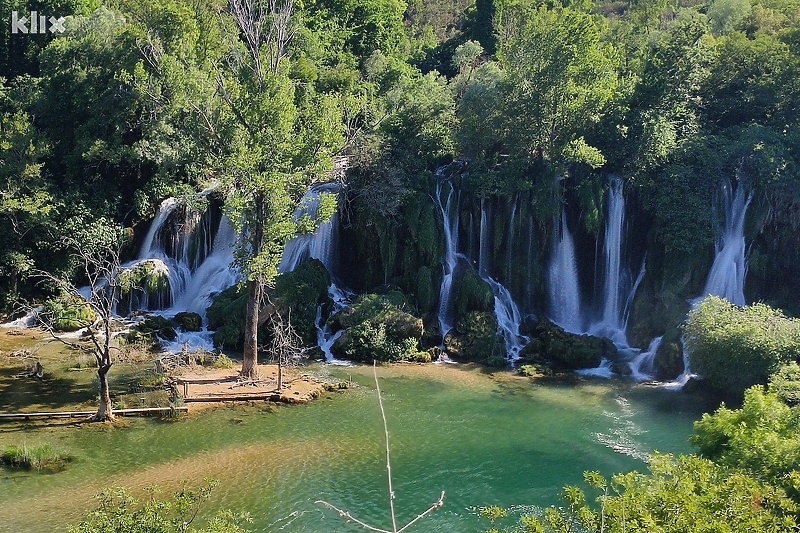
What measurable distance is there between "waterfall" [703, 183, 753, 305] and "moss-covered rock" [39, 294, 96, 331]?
80.5ft

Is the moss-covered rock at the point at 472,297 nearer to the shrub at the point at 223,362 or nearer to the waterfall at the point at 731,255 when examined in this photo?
the waterfall at the point at 731,255

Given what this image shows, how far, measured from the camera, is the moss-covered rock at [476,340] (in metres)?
29.2

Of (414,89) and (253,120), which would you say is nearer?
(253,120)

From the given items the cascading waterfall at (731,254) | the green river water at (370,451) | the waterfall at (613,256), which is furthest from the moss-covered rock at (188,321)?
the cascading waterfall at (731,254)

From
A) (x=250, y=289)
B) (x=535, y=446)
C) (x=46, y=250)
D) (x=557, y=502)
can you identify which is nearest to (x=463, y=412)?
(x=535, y=446)

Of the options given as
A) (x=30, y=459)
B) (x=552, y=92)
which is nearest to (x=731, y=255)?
(x=552, y=92)

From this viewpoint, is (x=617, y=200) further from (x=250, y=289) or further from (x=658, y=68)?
(x=250, y=289)

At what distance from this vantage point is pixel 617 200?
106ft

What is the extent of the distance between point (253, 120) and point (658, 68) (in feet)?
66.7

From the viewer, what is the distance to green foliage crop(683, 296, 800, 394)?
22.5 m

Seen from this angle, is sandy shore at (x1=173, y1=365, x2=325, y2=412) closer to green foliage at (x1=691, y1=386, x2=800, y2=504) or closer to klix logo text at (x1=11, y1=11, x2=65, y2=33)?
green foliage at (x1=691, y1=386, x2=800, y2=504)

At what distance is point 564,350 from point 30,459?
19593 millimetres

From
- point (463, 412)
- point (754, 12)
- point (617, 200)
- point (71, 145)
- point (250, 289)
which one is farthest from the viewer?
point (754, 12)

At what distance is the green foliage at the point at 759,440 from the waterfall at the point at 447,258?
17303mm
